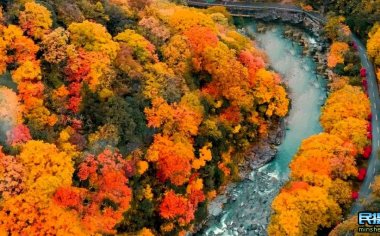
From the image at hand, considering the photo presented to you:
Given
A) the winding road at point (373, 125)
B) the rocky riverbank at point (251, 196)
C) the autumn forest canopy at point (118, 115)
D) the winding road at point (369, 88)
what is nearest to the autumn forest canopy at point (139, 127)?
the autumn forest canopy at point (118, 115)

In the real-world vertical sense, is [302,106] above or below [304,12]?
below

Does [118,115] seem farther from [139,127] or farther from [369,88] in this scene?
[369,88]

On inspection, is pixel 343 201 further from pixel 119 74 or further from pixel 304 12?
pixel 304 12

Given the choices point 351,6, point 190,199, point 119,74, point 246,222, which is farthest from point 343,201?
point 351,6

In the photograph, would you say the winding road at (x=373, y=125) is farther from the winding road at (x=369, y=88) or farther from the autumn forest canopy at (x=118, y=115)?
the autumn forest canopy at (x=118, y=115)

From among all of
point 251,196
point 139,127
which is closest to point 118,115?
point 139,127
